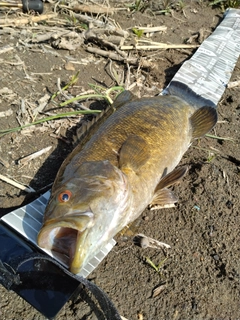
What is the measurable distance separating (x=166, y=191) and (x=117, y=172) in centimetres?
71

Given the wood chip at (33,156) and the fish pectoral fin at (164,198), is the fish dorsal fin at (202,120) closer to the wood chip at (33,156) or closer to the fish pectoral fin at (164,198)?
the fish pectoral fin at (164,198)

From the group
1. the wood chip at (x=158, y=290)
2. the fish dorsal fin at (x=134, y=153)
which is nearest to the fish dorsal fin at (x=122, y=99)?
the fish dorsal fin at (x=134, y=153)

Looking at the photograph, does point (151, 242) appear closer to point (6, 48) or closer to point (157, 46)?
point (6, 48)

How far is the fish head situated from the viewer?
2.37m

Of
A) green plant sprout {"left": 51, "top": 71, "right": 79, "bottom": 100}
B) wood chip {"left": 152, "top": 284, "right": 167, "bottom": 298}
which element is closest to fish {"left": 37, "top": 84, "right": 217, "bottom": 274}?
wood chip {"left": 152, "top": 284, "right": 167, "bottom": 298}

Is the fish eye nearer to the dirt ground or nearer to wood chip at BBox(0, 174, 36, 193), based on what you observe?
the dirt ground

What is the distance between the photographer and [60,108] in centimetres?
422

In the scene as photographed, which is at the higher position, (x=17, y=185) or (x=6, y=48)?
(x=6, y=48)

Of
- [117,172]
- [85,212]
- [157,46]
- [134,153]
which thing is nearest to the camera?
[85,212]

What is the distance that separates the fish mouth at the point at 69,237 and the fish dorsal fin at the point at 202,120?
1.84m

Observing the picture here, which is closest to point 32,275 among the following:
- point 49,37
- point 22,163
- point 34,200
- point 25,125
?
point 34,200

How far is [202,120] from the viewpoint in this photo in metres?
3.88

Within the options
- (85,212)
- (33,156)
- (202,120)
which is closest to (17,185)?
(33,156)

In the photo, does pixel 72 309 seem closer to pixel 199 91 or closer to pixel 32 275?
pixel 32 275
